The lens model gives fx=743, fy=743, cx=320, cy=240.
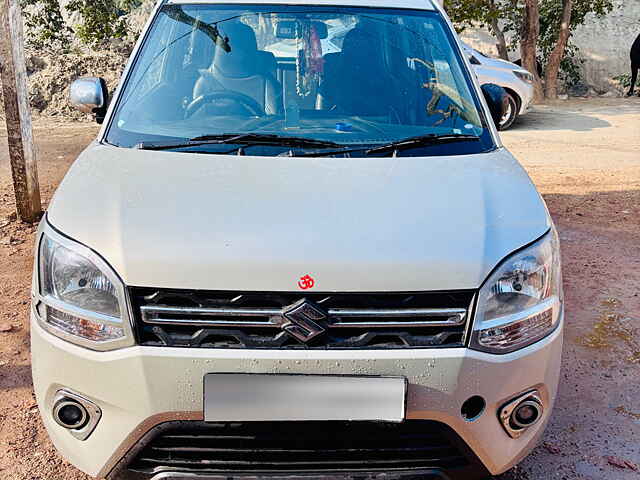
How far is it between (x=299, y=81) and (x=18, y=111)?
10.9ft

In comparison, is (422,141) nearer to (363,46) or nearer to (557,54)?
(363,46)

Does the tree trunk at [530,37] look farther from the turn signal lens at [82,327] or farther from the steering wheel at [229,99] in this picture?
the turn signal lens at [82,327]

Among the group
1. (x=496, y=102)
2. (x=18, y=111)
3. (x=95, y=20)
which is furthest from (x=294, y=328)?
(x=95, y=20)

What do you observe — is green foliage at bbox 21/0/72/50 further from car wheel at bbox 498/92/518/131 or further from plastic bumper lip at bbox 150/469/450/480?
plastic bumper lip at bbox 150/469/450/480

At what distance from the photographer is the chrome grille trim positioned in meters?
2.06

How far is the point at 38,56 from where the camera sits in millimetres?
14344

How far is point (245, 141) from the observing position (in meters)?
2.86

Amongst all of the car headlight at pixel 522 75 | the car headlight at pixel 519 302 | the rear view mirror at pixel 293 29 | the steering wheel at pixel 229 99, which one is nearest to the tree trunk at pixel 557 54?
the car headlight at pixel 522 75

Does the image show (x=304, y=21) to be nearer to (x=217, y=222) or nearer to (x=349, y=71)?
(x=349, y=71)

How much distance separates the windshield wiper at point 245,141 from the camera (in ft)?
9.28

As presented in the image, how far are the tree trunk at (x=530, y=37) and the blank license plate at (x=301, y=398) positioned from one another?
46.2 ft

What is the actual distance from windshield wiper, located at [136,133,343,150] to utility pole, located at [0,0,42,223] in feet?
→ 11.0

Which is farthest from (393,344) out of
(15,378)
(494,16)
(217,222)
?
(494,16)

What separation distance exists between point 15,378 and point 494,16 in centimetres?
1455
